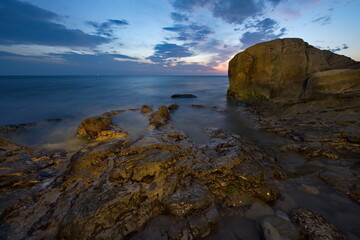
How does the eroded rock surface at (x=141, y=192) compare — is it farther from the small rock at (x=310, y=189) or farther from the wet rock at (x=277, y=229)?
the small rock at (x=310, y=189)

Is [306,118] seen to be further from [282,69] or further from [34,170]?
[34,170]

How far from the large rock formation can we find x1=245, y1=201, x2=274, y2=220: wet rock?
11.2m

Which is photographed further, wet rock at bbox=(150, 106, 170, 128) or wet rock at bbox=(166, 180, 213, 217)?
wet rock at bbox=(150, 106, 170, 128)

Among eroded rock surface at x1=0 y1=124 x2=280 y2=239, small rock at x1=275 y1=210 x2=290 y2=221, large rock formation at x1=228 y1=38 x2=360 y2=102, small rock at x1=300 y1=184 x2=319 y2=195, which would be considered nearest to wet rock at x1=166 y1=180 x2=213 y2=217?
eroded rock surface at x1=0 y1=124 x2=280 y2=239

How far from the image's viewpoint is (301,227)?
2885mm

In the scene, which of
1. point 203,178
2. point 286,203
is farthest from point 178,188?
point 286,203

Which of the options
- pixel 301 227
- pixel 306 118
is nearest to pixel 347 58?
pixel 306 118

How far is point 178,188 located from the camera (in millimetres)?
3850

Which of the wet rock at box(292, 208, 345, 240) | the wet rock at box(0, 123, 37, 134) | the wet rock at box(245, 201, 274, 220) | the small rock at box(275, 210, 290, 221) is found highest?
the wet rock at box(292, 208, 345, 240)

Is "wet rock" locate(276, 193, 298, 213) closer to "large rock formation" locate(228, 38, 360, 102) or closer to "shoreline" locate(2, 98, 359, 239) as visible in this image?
"shoreline" locate(2, 98, 359, 239)

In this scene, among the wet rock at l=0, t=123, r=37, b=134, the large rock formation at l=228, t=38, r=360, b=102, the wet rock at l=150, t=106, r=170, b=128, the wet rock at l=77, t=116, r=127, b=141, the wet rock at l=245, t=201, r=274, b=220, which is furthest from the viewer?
the large rock formation at l=228, t=38, r=360, b=102

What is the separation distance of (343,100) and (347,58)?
731 centimetres

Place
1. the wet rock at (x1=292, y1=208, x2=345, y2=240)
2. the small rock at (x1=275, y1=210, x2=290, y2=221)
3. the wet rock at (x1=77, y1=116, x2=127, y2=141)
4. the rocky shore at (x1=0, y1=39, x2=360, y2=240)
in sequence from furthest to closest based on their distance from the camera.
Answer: the wet rock at (x1=77, y1=116, x2=127, y2=141), the small rock at (x1=275, y1=210, x2=290, y2=221), the rocky shore at (x1=0, y1=39, x2=360, y2=240), the wet rock at (x1=292, y1=208, x2=345, y2=240)

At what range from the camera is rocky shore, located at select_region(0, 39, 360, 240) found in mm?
2943
